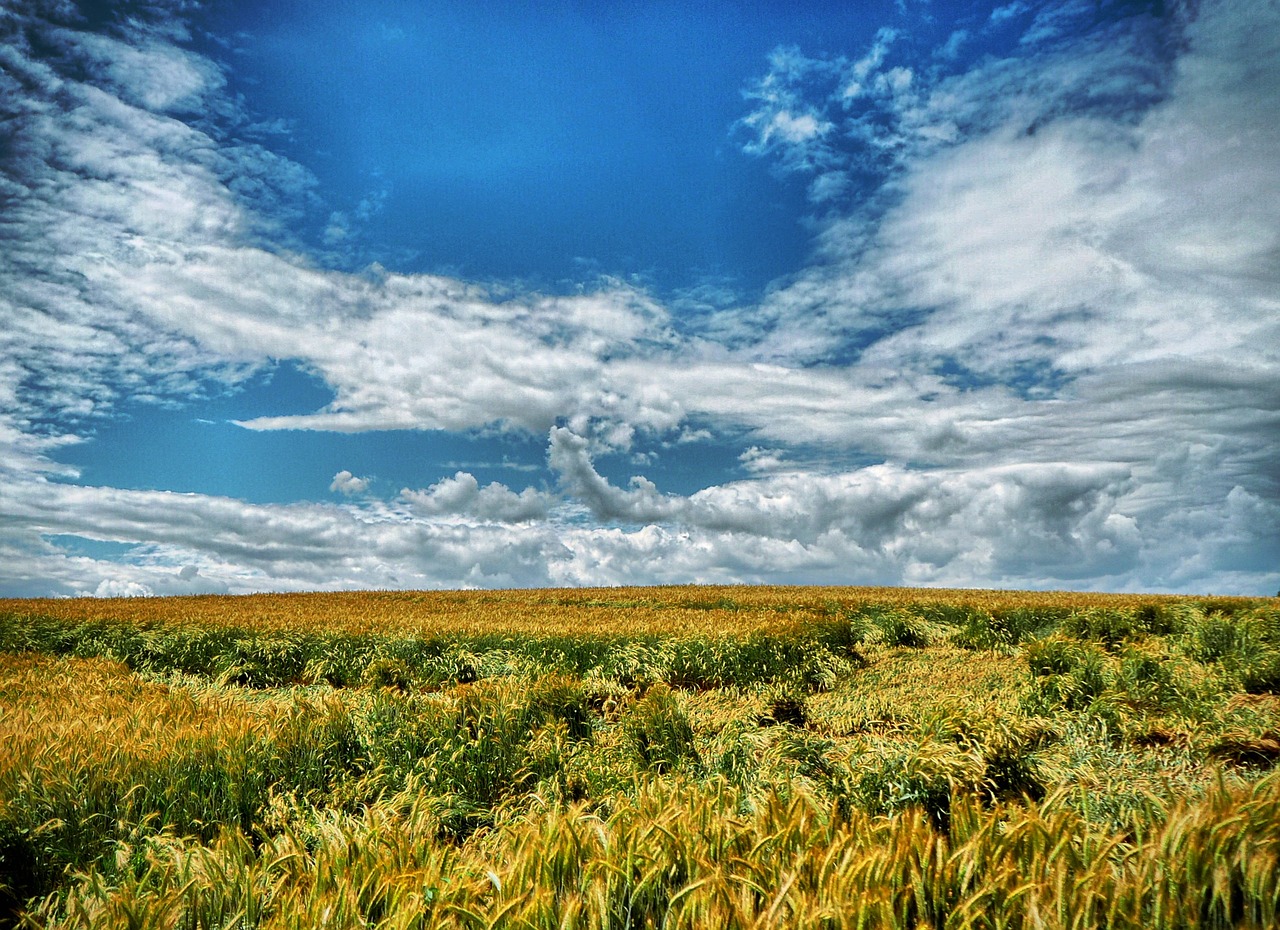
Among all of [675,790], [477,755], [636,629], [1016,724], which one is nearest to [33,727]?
[477,755]

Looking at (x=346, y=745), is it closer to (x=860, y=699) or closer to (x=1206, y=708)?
(x=860, y=699)

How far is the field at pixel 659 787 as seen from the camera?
2.78 m

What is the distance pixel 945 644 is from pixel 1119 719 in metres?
9.09

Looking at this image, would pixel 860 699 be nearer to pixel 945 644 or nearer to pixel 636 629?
pixel 636 629

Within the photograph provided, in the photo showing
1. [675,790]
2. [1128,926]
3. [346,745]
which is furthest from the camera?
[346,745]

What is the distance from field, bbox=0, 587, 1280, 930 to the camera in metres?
2.78

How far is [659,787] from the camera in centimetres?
442

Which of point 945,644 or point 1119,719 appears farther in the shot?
point 945,644

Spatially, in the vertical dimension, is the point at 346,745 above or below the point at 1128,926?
below

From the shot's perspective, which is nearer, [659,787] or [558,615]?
[659,787]

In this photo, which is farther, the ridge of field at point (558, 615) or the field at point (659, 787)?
the ridge of field at point (558, 615)

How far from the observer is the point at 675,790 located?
4016 millimetres

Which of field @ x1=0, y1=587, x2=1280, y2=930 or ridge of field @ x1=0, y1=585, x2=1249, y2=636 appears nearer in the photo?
field @ x1=0, y1=587, x2=1280, y2=930

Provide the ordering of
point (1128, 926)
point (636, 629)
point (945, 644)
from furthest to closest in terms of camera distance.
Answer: point (945, 644)
point (636, 629)
point (1128, 926)
